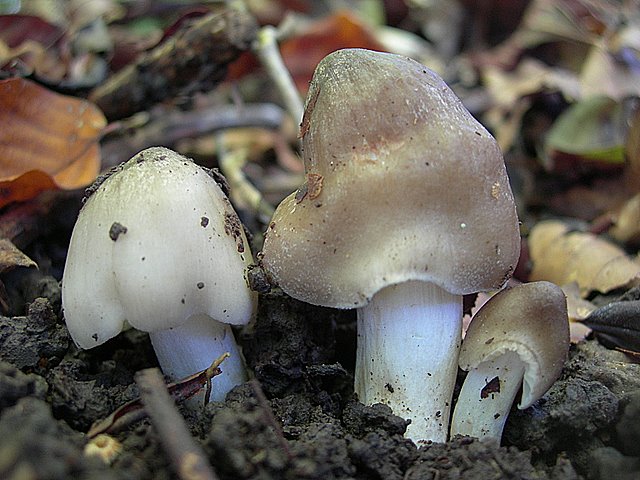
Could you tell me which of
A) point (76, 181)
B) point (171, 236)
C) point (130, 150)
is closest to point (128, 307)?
point (171, 236)

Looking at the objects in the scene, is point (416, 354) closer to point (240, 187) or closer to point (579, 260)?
point (579, 260)

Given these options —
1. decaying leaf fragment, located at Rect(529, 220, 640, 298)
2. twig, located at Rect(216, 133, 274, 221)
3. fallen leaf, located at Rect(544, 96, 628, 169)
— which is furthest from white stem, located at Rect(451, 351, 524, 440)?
fallen leaf, located at Rect(544, 96, 628, 169)

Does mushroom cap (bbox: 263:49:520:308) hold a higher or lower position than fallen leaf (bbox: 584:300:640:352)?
higher

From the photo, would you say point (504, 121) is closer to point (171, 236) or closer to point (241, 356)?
point (241, 356)

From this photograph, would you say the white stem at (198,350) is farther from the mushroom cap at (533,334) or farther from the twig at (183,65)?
the twig at (183,65)

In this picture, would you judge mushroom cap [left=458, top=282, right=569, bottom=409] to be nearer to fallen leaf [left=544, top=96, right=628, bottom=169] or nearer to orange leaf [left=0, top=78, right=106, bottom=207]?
orange leaf [left=0, top=78, right=106, bottom=207]

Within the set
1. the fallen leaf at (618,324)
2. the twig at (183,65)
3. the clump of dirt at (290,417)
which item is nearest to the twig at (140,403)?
the clump of dirt at (290,417)
